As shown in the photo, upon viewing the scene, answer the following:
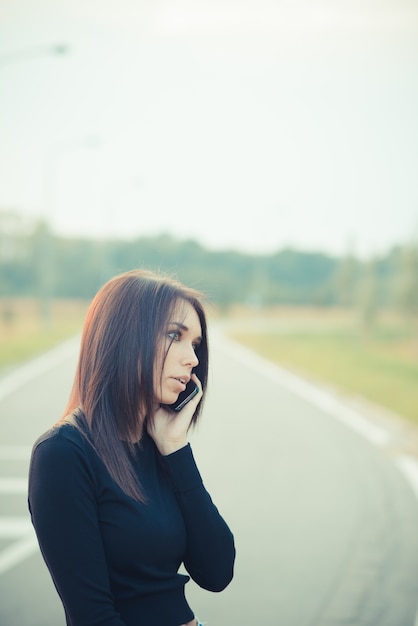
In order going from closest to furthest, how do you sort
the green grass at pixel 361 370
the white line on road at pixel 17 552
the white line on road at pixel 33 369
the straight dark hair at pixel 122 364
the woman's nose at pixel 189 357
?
the straight dark hair at pixel 122 364, the woman's nose at pixel 189 357, the white line on road at pixel 17 552, the white line on road at pixel 33 369, the green grass at pixel 361 370

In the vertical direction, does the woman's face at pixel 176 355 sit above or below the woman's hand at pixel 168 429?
above

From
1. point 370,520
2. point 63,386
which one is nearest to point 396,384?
point 63,386

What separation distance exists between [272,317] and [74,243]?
1941 centimetres

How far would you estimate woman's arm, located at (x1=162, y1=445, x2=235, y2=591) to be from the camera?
7.07ft

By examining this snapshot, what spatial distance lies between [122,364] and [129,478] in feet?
0.94

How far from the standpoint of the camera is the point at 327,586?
15.7 ft

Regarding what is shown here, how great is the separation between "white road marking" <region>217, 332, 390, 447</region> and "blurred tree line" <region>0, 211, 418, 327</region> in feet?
35.9

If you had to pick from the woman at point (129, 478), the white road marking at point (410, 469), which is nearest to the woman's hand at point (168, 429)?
the woman at point (129, 478)

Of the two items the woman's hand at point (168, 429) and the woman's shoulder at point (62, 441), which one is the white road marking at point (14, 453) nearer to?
the woman's hand at point (168, 429)

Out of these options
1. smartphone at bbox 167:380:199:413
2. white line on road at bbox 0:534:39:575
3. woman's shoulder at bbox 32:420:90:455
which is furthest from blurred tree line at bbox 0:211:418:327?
woman's shoulder at bbox 32:420:90:455

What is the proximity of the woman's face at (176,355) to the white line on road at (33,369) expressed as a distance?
36.4ft

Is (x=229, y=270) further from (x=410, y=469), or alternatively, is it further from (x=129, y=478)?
(x=129, y=478)

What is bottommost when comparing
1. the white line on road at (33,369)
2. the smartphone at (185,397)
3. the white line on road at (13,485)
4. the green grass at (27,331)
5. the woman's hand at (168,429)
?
the green grass at (27,331)

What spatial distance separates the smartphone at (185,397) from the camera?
2.32 meters
